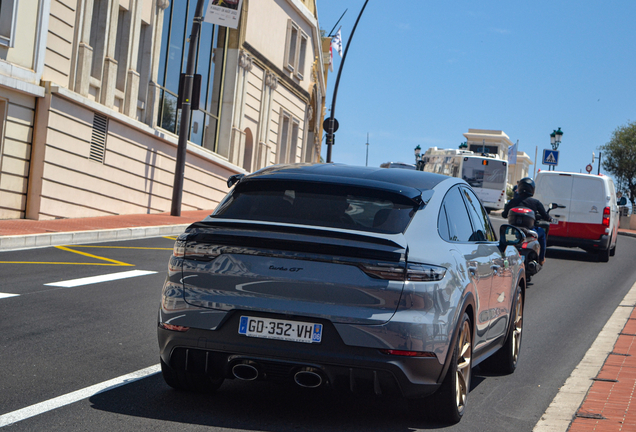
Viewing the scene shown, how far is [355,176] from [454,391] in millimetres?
1504

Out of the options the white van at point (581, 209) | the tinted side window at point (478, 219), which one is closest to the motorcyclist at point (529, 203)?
the white van at point (581, 209)

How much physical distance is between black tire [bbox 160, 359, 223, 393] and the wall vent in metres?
16.3

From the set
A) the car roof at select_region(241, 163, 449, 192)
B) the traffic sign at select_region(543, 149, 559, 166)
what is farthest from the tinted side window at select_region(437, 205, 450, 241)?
the traffic sign at select_region(543, 149, 559, 166)

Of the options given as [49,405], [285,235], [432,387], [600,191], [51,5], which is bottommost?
[49,405]

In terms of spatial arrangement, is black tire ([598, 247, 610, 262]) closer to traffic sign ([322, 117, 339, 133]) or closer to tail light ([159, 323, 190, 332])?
traffic sign ([322, 117, 339, 133])

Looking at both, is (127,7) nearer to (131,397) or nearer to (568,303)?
(568,303)

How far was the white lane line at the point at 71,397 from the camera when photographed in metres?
4.48

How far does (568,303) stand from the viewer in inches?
461

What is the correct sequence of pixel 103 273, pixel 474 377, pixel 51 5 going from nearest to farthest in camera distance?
pixel 474 377 < pixel 103 273 < pixel 51 5

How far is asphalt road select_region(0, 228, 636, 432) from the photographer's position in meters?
4.71

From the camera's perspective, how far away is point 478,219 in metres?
6.23

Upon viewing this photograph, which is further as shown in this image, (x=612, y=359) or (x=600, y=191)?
(x=600, y=191)

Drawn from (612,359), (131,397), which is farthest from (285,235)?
(612,359)

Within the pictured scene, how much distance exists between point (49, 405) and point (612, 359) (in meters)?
4.92
